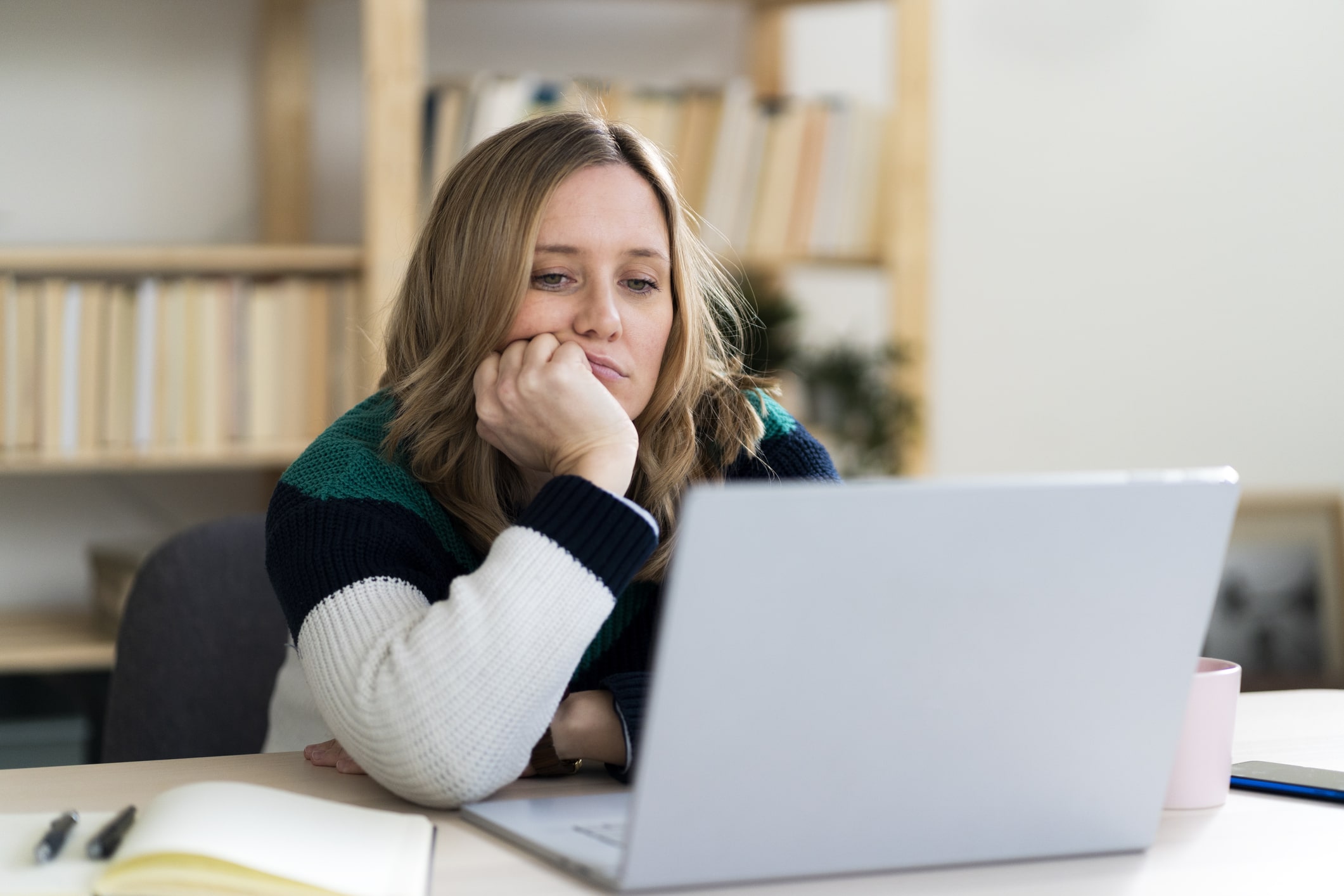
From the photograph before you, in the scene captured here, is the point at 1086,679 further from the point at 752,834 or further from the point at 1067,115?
the point at 1067,115

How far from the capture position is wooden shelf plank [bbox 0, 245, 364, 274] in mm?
2174

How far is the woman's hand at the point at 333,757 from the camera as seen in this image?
0.93 m

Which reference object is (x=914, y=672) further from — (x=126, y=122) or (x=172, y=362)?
(x=126, y=122)

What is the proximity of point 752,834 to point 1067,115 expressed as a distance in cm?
256

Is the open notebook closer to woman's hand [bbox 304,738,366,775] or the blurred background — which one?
woman's hand [bbox 304,738,366,775]

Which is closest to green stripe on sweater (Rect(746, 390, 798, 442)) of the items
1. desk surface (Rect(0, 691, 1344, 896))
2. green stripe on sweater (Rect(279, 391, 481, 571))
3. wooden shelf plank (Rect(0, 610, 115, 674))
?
green stripe on sweater (Rect(279, 391, 481, 571))

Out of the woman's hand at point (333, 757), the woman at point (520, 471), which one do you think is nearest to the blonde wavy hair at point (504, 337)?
the woman at point (520, 471)

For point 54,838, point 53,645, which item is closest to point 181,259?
point 53,645

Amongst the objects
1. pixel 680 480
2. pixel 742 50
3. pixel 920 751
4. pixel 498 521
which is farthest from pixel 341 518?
pixel 742 50

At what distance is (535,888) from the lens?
68 centimetres

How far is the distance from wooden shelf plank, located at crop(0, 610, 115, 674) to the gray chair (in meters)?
0.81

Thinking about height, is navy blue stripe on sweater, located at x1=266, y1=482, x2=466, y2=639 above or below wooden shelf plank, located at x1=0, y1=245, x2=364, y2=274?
below

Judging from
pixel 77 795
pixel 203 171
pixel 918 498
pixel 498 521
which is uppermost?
pixel 203 171

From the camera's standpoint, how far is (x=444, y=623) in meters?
0.85
